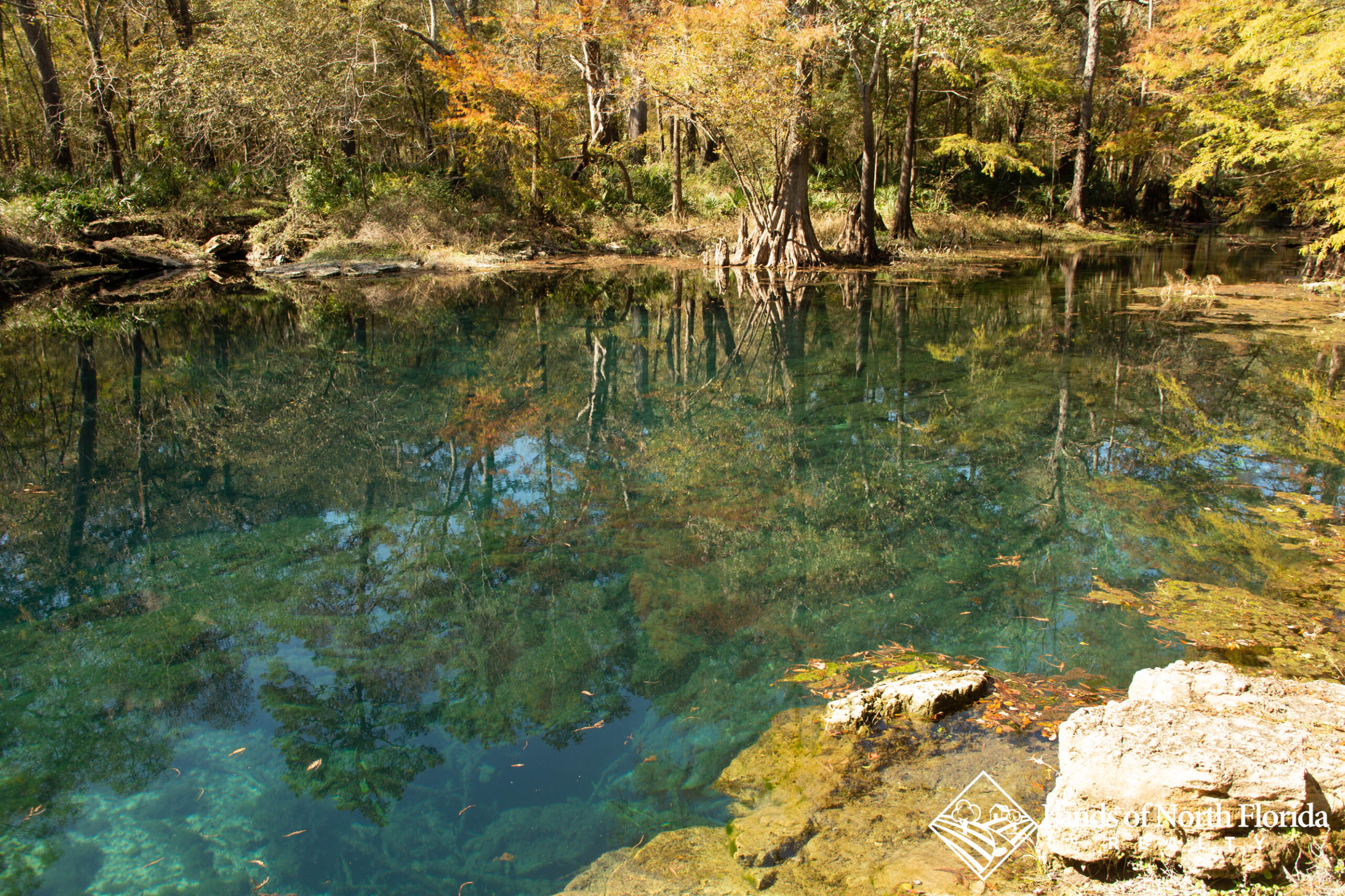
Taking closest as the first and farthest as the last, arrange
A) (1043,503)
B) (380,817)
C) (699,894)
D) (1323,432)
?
1. (699,894)
2. (380,817)
3. (1043,503)
4. (1323,432)

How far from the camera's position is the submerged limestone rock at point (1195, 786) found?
2355 millimetres

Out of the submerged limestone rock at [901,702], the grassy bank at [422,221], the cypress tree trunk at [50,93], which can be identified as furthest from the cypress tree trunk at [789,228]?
the cypress tree trunk at [50,93]

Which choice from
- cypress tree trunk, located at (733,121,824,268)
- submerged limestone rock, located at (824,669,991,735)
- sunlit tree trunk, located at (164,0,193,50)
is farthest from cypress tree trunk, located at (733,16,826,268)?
sunlit tree trunk, located at (164,0,193,50)

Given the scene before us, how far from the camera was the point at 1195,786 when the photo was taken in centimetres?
245

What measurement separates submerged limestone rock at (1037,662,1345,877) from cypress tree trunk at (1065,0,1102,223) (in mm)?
33928

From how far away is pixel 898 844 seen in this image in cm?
293

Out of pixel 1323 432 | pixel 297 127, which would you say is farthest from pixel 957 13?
pixel 297 127

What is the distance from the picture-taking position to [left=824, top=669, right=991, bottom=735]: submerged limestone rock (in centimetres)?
369

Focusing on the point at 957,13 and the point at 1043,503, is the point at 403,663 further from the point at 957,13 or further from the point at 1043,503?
the point at 957,13

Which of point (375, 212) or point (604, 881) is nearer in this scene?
point (604, 881)

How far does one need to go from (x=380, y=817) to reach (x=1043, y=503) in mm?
5150

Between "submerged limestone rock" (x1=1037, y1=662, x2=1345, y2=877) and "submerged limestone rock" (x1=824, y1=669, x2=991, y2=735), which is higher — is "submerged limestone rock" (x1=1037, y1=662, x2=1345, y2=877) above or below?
above

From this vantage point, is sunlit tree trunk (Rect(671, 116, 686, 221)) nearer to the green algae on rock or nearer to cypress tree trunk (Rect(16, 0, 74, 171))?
cypress tree trunk (Rect(16, 0, 74, 171))

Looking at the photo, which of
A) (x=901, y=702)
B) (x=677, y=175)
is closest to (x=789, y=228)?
(x=677, y=175)
